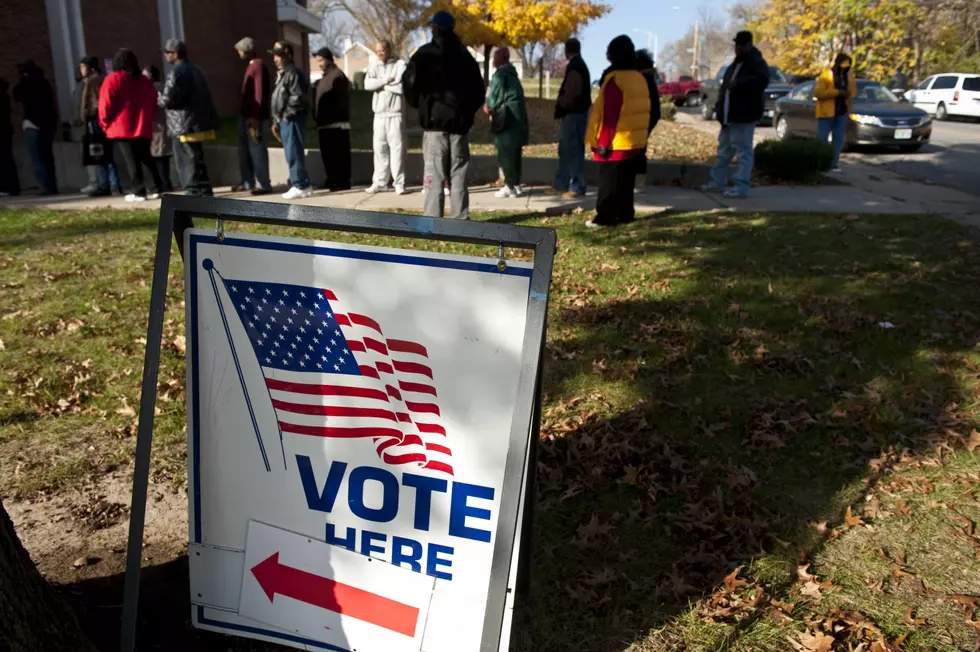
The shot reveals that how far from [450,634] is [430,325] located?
34.7 inches

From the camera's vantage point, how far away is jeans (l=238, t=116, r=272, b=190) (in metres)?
11.1

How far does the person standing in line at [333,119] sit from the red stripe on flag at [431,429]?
9.65 meters

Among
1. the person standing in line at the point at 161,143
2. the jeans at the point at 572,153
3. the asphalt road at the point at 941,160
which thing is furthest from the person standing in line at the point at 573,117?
the asphalt road at the point at 941,160

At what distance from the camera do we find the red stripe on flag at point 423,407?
222 cm

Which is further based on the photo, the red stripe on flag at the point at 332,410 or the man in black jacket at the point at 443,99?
the man in black jacket at the point at 443,99

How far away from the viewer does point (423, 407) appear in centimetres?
223

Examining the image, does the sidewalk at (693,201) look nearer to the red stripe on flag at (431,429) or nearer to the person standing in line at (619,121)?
the person standing in line at (619,121)

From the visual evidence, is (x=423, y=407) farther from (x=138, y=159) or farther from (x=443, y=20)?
(x=138, y=159)

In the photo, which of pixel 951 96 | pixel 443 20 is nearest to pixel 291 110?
pixel 443 20

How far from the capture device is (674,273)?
6.73 metres

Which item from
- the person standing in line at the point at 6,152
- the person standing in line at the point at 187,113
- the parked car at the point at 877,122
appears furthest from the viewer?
the parked car at the point at 877,122

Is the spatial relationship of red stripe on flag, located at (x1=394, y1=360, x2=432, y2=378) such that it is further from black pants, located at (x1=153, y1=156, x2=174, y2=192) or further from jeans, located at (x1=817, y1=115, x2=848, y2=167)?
jeans, located at (x1=817, y1=115, x2=848, y2=167)

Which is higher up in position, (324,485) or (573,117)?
(573,117)

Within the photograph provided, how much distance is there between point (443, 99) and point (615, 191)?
6.63 ft
